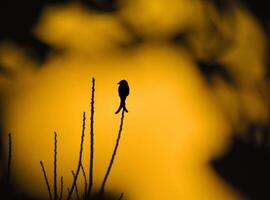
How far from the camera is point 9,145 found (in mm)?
2846

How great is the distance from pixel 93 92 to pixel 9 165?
0.69 m

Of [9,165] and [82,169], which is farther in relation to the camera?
[82,169]


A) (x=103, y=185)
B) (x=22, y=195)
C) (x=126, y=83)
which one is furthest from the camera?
(x=126, y=83)

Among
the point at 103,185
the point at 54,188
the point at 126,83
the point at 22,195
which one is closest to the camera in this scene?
the point at 22,195

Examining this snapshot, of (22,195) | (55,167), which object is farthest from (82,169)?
(22,195)

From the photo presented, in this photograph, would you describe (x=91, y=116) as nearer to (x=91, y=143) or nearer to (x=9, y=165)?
(x=91, y=143)

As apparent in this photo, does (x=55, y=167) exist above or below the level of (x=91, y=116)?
below

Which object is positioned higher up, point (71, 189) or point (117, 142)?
point (117, 142)

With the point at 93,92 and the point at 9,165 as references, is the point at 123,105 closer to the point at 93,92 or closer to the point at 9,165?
the point at 93,92

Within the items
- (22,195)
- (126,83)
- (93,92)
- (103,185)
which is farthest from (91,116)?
(126,83)

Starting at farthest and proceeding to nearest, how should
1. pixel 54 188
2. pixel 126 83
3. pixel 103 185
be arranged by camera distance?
pixel 126 83 < pixel 54 188 < pixel 103 185

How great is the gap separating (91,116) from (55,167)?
20.3 inches

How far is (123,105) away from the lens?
3053 mm

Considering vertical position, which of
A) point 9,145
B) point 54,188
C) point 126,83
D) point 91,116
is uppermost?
point 126,83
